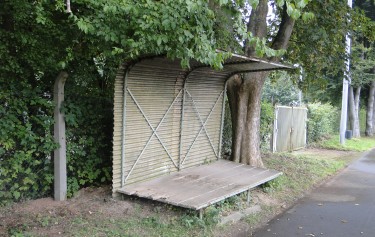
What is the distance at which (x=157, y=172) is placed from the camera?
6949 millimetres

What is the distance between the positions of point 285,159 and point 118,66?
687 centimetres

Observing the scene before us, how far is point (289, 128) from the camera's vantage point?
14461mm

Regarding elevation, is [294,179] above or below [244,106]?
below

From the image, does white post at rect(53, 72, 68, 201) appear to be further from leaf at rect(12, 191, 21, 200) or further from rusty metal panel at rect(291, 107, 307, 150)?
rusty metal panel at rect(291, 107, 307, 150)

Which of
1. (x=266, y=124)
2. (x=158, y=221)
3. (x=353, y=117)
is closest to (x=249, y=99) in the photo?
(x=266, y=124)

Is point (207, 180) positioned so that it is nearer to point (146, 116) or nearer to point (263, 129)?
point (146, 116)

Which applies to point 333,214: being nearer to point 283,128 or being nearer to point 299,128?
point 283,128

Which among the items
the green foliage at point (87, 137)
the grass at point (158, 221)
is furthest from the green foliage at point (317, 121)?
the green foliage at point (87, 137)

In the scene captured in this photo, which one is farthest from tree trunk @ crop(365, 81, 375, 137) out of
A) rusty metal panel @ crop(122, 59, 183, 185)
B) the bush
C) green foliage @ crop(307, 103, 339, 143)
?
the bush

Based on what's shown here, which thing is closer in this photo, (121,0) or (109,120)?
(121,0)

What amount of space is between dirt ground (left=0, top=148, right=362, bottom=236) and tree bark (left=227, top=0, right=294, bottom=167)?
266cm

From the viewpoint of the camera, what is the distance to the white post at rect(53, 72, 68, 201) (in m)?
5.65

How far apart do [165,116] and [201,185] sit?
149 centimetres

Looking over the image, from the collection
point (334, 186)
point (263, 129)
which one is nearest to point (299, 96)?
point (263, 129)
